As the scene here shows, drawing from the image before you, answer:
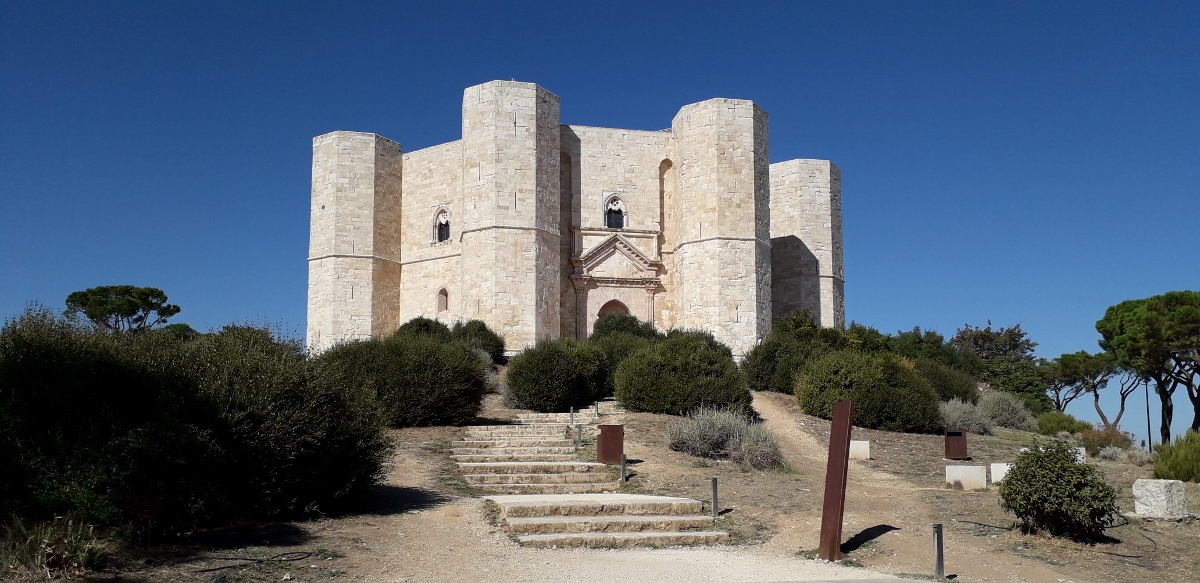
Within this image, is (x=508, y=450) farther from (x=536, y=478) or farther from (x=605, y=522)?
(x=605, y=522)

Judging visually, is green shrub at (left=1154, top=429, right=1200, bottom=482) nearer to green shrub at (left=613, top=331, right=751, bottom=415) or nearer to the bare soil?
the bare soil

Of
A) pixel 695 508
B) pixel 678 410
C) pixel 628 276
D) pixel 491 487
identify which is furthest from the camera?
pixel 628 276

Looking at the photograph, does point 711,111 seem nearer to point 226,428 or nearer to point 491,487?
point 491,487

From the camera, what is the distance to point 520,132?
2891 cm

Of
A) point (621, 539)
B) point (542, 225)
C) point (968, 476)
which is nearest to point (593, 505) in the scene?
point (621, 539)

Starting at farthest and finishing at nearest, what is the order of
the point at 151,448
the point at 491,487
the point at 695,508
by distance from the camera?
the point at 491,487 < the point at 695,508 < the point at 151,448

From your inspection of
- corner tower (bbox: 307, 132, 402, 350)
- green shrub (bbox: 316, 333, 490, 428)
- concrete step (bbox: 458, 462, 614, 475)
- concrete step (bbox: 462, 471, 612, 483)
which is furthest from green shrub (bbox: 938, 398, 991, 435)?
corner tower (bbox: 307, 132, 402, 350)

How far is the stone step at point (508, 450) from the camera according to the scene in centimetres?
1348

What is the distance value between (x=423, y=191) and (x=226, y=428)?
963 inches

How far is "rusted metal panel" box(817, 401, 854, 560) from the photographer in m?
8.27

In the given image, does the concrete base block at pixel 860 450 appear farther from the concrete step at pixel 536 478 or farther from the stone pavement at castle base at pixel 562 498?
the concrete step at pixel 536 478

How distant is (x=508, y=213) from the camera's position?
93.9 ft

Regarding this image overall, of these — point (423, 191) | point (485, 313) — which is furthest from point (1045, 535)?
point (423, 191)

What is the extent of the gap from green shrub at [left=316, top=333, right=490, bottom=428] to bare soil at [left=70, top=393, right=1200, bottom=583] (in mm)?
2172
